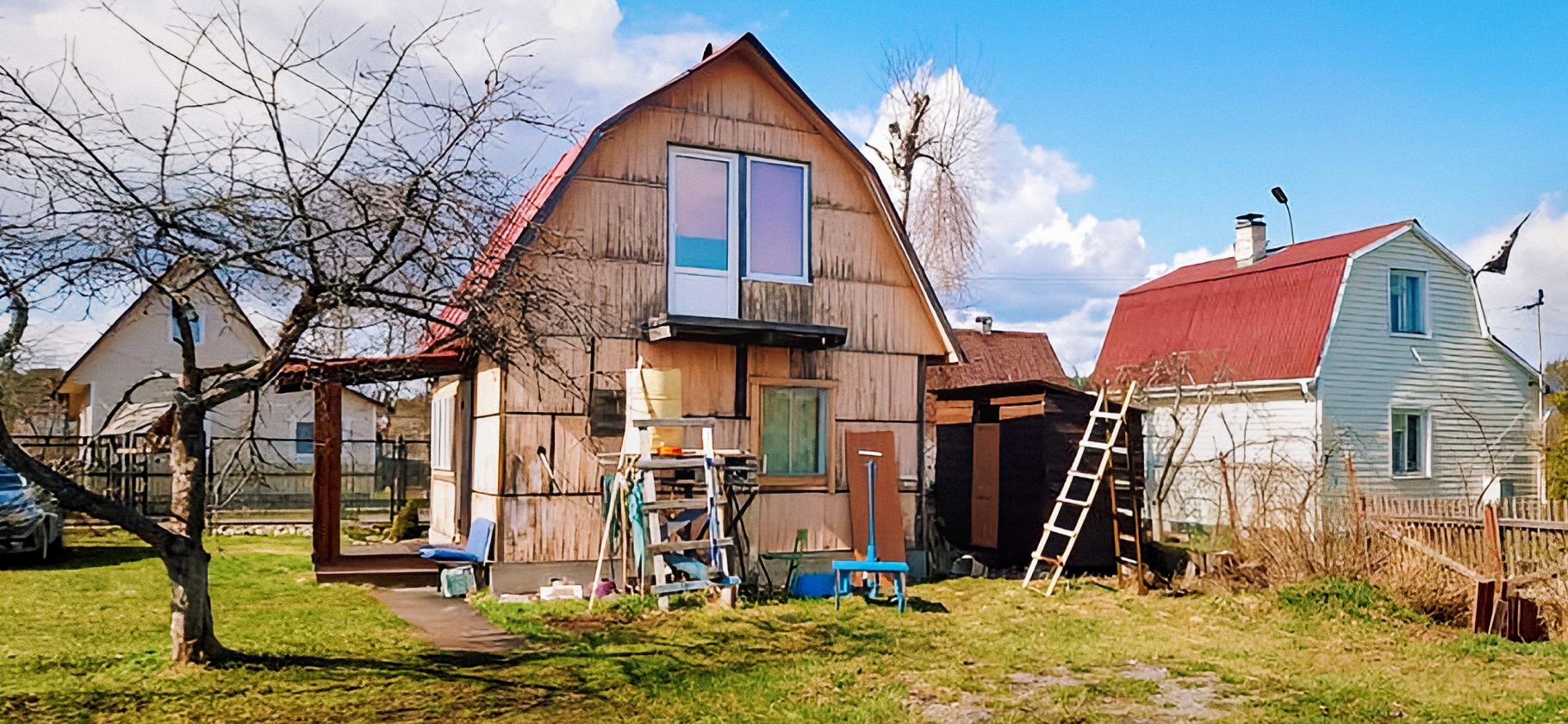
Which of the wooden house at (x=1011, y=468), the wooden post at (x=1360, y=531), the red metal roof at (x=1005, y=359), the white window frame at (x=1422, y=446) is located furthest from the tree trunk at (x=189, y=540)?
the red metal roof at (x=1005, y=359)

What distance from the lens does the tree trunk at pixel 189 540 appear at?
25.4 feet

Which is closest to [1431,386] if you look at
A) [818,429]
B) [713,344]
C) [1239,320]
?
[1239,320]

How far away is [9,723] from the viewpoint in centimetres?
665

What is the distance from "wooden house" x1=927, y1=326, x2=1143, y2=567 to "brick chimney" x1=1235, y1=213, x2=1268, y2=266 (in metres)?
9.86

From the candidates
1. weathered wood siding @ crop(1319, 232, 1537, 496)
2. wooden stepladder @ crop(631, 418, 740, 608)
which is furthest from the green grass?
weathered wood siding @ crop(1319, 232, 1537, 496)

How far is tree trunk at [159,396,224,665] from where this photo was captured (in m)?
7.75

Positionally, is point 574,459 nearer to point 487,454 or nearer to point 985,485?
point 487,454

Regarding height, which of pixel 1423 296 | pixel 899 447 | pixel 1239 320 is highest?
pixel 1423 296

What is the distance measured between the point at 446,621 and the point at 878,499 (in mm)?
5253

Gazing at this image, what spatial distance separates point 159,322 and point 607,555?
74.8 feet

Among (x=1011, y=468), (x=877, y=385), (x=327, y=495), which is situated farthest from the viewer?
(x=1011, y=468)

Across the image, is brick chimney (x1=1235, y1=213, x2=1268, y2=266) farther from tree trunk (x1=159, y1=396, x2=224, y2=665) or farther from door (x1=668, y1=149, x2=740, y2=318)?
tree trunk (x1=159, y1=396, x2=224, y2=665)

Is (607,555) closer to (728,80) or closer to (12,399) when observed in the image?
(728,80)

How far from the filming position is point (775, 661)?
8.90 m
